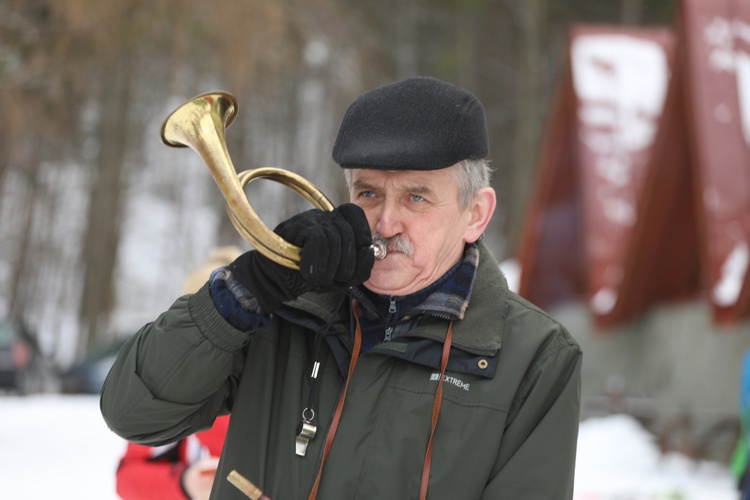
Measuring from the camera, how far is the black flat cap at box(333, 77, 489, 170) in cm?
209

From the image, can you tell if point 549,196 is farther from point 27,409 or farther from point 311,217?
point 311,217

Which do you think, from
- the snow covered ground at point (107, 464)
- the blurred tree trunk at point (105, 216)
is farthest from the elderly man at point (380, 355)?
the blurred tree trunk at point (105, 216)

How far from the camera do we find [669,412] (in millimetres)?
11180

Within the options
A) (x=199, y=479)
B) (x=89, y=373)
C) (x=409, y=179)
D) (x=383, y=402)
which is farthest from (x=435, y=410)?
(x=89, y=373)

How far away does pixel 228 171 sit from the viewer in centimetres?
216

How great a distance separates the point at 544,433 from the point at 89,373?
58.0 ft

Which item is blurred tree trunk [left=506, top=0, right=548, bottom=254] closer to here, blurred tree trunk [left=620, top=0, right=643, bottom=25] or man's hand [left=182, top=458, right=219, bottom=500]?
blurred tree trunk [left=620, top=0, right=643, bottom=25]

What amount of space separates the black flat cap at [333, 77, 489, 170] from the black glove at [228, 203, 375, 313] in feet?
0.44

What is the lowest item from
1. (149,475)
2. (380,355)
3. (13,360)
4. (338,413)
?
(13,360)

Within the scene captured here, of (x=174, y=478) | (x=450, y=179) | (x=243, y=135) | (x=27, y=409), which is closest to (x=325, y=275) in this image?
(x=450, y=179)

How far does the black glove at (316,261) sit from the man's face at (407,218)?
0.14m

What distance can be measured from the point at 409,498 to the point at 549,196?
13867 millimetres

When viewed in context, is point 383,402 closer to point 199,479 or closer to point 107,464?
point 199,479

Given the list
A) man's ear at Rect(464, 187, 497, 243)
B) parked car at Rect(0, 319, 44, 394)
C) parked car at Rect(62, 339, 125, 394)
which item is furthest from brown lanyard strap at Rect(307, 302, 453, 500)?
parked car at Rect(62, 339, 125, 394)
